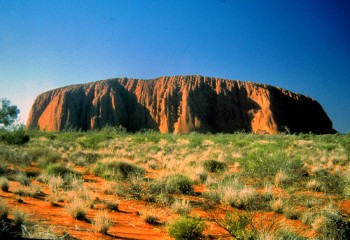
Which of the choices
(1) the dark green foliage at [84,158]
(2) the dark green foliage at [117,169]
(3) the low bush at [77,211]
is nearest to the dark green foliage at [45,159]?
(1) the dark green foliage at [84,158]

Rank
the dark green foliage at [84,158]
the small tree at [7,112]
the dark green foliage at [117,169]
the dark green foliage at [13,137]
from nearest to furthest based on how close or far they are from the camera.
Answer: the dark green foliage at [117,169] < the dark green foliage at [84,158] < the dark green foliage at [13,137] < the small tree at [7,112]

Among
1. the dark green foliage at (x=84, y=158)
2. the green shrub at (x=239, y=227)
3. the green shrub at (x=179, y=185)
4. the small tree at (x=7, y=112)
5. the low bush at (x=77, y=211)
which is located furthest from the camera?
the small tree at (x=7, y=112)

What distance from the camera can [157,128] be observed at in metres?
71.4

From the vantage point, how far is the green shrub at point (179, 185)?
7.02m

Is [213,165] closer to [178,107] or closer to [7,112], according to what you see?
[7,112]

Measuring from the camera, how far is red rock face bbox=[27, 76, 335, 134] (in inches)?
2753

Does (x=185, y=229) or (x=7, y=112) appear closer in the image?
Result: (x=185, y=229)

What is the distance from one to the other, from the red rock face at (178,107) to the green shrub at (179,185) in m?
58.6

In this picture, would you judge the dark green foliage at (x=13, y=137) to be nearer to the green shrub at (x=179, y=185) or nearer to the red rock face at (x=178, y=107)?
the green shrub at (x=179, y=185)

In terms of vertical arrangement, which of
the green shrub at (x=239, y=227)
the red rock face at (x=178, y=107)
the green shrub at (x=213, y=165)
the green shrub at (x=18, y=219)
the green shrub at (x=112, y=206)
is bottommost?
the green shrub at (x=112, y=206)

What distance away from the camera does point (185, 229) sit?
3.72 meters

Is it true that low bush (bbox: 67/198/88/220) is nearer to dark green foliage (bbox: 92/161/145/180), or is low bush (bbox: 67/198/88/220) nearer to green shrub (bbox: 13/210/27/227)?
green shrub (bbox: 13/210/27/227)

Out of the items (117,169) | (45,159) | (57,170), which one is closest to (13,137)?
(45,159)

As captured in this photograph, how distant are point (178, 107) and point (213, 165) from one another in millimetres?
62636
